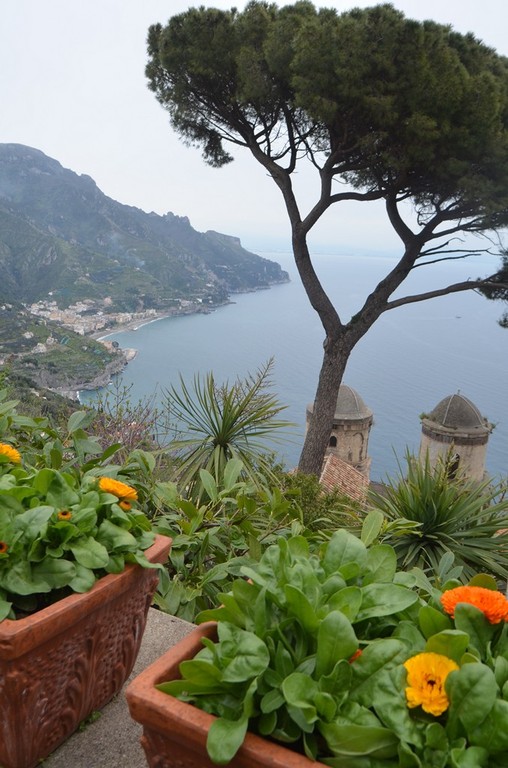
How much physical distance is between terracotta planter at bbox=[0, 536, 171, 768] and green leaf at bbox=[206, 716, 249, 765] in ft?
1.28

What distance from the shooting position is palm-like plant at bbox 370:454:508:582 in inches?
115

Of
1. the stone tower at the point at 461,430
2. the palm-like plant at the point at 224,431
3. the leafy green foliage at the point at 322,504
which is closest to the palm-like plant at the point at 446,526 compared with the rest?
the leafy green foliage at the point at 322,504

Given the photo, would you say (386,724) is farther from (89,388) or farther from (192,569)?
(89,388)

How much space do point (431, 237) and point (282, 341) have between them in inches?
1874

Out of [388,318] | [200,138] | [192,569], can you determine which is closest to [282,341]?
[388,318]

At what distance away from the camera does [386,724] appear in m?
0.68

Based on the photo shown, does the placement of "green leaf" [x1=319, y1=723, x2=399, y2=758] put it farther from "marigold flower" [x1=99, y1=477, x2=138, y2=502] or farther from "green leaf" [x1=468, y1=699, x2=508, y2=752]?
"marigold flower" [x1=99, y1=477, x2=138, y2=502]

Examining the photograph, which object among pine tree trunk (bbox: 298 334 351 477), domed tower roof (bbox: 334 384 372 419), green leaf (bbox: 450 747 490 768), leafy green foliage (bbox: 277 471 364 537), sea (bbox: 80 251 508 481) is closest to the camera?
green leaf (bbox: 450 747 490 768)

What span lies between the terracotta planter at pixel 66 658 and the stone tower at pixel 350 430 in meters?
14.0

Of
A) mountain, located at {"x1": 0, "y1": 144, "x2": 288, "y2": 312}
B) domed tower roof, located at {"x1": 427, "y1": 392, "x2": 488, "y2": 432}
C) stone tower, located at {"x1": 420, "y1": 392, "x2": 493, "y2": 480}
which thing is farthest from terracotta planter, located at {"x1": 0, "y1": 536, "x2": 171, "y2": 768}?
mountain, located at {"x1": 0, "y1": 144, "x2": 288, "y2": 312}

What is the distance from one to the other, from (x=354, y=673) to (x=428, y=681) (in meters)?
0.09

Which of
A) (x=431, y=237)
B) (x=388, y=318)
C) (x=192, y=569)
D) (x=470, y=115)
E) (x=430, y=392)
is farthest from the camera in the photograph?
(x=388, y=318)

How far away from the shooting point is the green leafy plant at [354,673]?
65 cm

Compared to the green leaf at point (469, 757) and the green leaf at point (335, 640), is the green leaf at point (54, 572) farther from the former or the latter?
the green leaf at point (469, 757)
